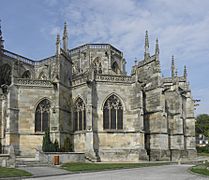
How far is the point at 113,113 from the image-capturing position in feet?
117

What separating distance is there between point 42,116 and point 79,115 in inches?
150

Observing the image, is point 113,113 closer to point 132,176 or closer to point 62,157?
point 62,157

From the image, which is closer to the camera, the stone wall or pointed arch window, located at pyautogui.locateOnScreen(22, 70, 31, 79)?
the stone wall

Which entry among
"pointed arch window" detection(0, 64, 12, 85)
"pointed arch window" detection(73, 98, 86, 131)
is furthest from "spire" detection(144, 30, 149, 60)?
"pointed arch window" detection(0, 64, 12, 85)

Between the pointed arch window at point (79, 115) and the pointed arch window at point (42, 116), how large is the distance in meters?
2.91

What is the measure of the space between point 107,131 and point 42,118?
22.4 ft

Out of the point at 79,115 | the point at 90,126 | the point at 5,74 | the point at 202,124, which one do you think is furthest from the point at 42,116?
the point at 202,124

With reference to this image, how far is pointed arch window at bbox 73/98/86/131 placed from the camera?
3578cm

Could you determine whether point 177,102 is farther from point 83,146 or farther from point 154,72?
point 83,146

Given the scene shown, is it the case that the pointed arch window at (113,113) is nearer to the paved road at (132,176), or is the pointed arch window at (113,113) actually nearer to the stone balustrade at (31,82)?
the stone balustrade at (31,82)

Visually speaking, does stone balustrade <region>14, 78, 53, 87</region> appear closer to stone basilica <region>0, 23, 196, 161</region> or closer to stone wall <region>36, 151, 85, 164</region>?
stone basilica <region>0, 23, 196, 161</region>

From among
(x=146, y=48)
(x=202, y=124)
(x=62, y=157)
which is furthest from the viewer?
(x=202, y=124)

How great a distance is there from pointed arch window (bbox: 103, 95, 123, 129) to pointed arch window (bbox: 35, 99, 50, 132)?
5937 mm

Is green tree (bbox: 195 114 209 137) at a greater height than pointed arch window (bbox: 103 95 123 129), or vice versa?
pointed arch window (bbox: 103 95 123 129)
